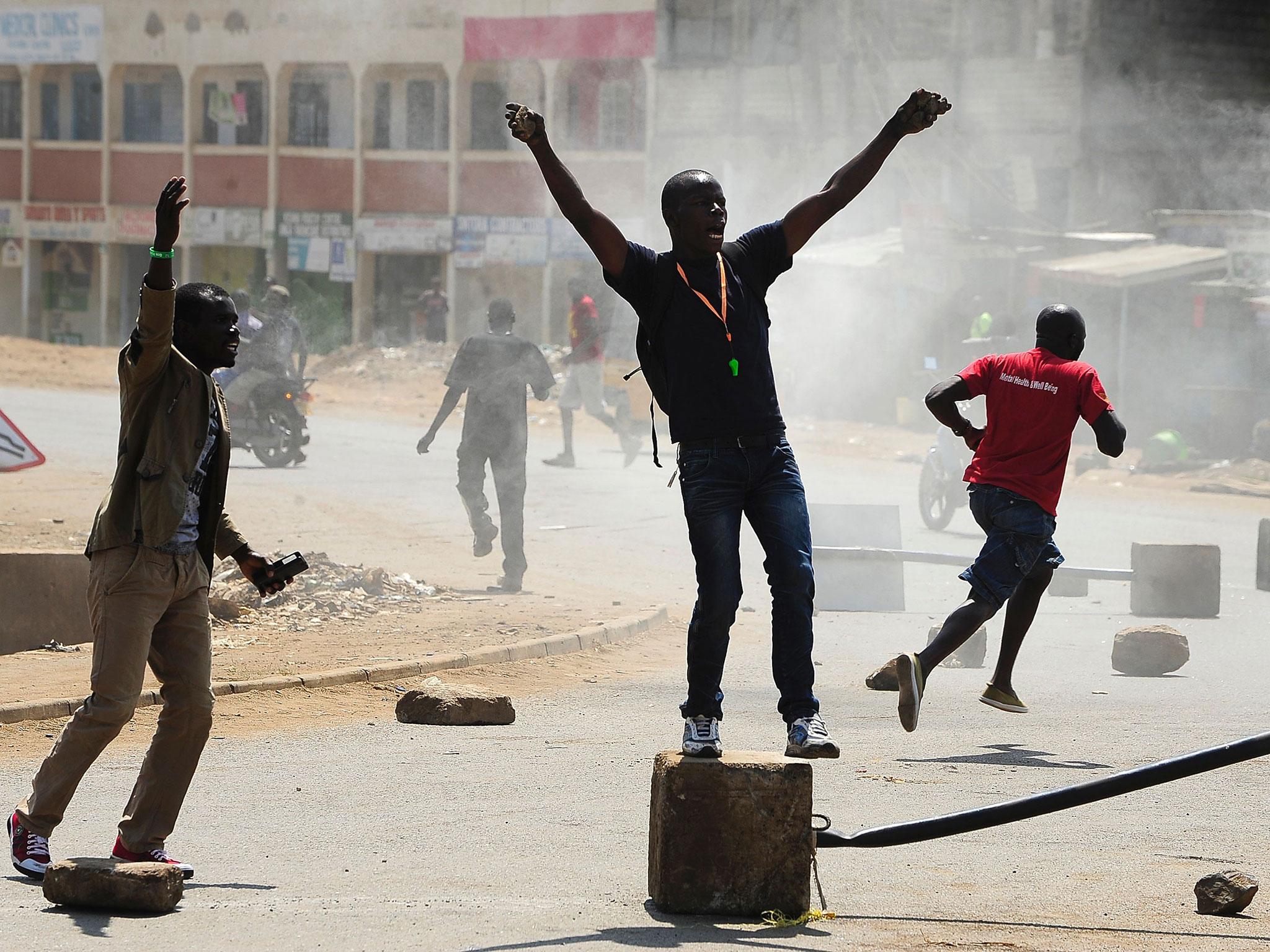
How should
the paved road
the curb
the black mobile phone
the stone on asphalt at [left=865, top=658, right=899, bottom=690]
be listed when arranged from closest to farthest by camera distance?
the paved road → the black mobile phone → the stone on asphalt at [left=865, top=658, right=899, bottom=690] → the curb

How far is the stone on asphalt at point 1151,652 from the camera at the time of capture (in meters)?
9.10

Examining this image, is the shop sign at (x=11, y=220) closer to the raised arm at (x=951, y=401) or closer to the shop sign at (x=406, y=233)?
the shop sign at (x=406, y=233)

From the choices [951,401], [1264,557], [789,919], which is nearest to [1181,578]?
[1264,557]

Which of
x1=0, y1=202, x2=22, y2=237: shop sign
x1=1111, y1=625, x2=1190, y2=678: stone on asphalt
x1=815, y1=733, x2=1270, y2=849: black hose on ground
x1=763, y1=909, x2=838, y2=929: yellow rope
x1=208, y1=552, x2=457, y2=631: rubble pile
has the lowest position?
x1=208, y1=552, x2=457, y2=631: rubble pile

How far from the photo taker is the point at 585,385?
20156 mm

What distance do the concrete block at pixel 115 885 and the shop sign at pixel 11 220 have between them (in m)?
43.3

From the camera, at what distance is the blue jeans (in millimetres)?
4762

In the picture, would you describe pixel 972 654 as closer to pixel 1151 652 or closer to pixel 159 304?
pixel 1151 652

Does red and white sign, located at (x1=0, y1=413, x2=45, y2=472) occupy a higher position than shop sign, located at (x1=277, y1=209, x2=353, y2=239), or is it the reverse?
shop sign, located at (x1=277, y1=209, x2=353, y2=239)

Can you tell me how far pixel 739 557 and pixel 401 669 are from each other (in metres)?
4.20

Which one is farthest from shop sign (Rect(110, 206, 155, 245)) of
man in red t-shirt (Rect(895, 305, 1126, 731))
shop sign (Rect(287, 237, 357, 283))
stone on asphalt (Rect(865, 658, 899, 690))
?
man in red t-shirt (Rect(895, 305, 1126, 731))

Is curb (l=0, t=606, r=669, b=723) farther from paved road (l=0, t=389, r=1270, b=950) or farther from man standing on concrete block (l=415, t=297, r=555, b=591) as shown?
man standing on concrete block (l=415, t=297, r=555, b=591)

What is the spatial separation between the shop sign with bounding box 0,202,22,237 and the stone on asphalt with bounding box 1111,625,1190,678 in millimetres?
40464

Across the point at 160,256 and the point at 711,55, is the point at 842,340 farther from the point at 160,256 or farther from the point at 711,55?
the point at 160,256
